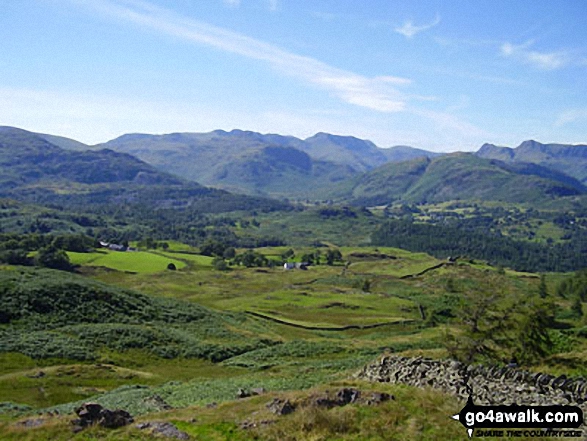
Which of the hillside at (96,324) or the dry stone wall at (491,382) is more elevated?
the dry stone wall at (491,382)

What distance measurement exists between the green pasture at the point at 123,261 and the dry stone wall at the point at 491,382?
15154 cm

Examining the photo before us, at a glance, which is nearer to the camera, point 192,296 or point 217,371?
point 217,371

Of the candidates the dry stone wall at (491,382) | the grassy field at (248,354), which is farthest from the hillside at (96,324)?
the dry stone wall at (491,382)

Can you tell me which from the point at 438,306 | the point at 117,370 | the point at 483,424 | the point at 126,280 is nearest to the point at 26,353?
the point at 117,370

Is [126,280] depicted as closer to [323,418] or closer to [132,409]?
[132,409]

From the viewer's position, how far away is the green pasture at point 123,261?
566 ft

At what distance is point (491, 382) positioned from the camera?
27828 mm

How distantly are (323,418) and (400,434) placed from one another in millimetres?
4026

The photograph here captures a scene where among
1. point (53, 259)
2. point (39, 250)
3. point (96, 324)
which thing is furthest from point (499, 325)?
point (39, 250)

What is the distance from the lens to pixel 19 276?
92.6 meters

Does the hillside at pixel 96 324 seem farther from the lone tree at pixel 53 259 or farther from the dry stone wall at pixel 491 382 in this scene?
the lone tree at pixel 53 259

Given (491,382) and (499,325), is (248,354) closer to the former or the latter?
(499,325)

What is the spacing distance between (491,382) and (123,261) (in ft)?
570

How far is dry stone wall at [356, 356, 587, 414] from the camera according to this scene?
82.7 ft
